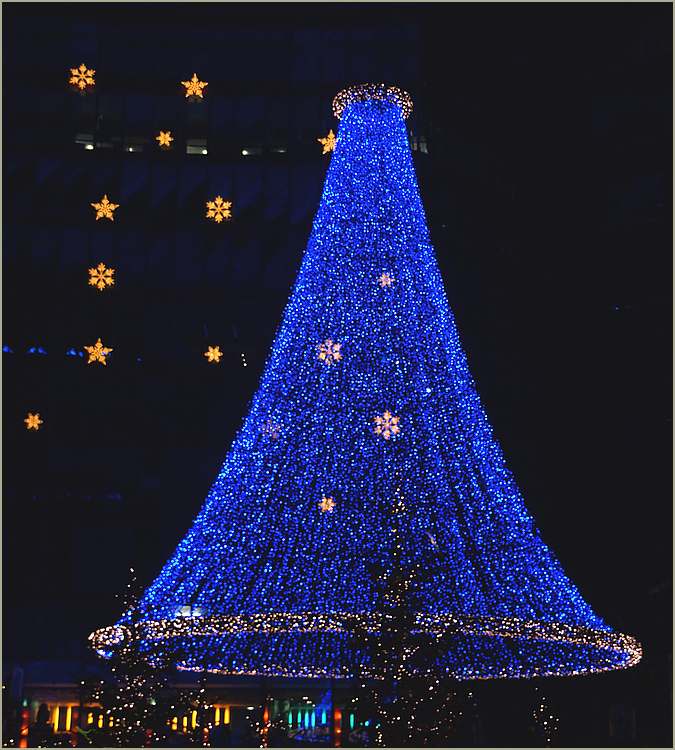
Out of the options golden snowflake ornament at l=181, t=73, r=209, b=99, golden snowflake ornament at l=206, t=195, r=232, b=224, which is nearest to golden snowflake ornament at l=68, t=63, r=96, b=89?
golden snowflake ornament at l=181, t=73, r=209, b=99

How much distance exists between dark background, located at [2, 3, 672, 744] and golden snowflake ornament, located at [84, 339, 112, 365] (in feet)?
1.11

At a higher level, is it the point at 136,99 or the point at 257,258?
the point at 136,99

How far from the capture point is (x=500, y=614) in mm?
15984

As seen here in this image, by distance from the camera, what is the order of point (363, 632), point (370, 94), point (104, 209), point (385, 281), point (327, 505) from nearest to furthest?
point (363, 632), point (327, 505), point (385, 281), point (370, 94), point (104, 209)

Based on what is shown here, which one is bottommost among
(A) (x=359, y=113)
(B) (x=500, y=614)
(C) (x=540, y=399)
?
(B) (x=500, y=614)

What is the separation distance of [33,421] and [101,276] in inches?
198

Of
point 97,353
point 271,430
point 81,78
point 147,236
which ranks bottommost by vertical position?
point 271,430

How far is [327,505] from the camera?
17.2 metres

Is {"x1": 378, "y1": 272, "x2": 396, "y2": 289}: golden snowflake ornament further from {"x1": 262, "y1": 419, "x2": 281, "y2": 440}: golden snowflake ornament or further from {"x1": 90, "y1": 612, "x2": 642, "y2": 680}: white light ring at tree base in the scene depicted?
{"x1": 90, "y1": 612, "x2": 642, "y2": 680}: white light ring at tree base

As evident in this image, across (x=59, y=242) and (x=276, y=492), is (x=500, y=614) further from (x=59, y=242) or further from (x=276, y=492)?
(x=59, y=242)

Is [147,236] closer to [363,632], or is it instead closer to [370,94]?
[370,94]

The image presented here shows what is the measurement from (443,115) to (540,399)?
928 centimetres

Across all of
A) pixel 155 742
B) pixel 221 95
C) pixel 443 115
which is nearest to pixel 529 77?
pixel 443 115

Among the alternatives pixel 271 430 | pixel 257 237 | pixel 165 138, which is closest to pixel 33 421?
pixel 257 237
